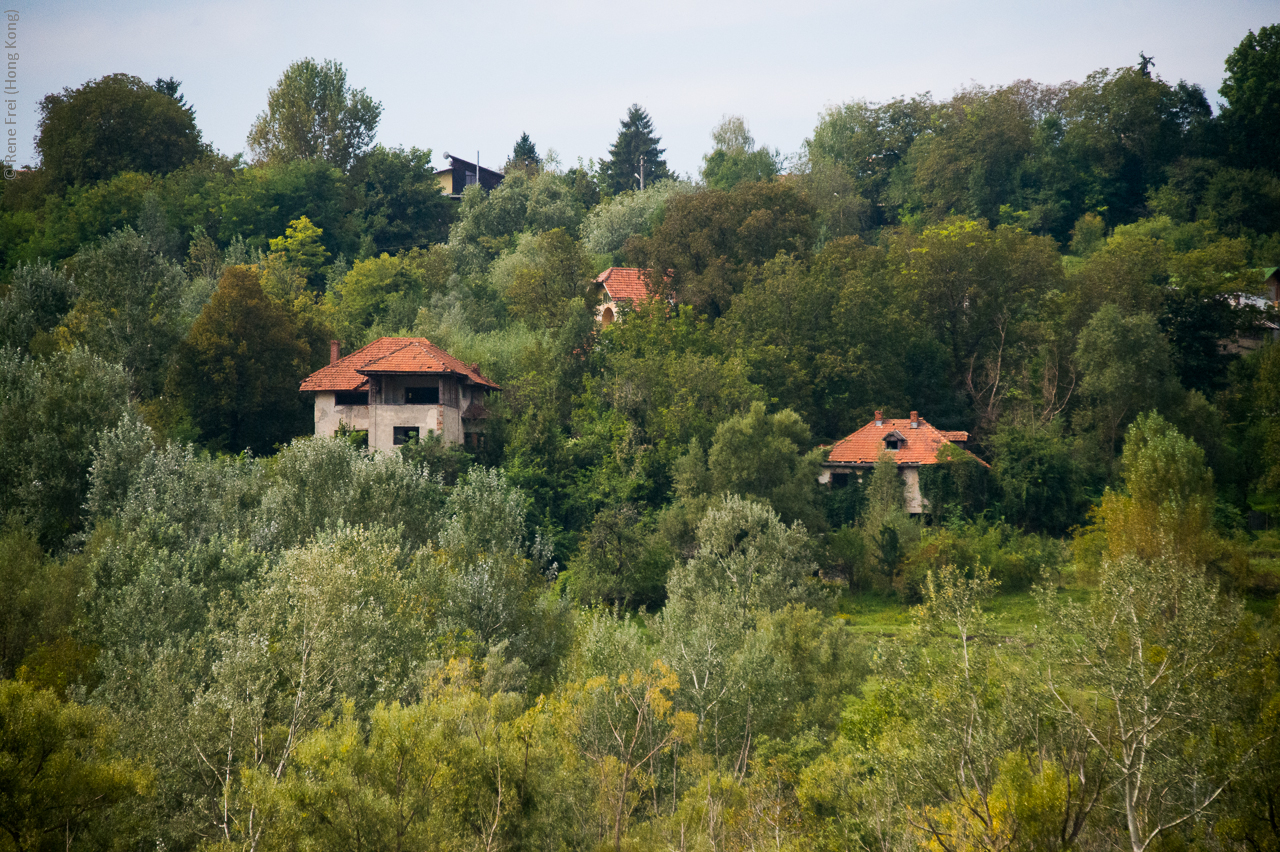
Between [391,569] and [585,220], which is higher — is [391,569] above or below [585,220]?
below

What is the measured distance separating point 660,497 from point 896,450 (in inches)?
459

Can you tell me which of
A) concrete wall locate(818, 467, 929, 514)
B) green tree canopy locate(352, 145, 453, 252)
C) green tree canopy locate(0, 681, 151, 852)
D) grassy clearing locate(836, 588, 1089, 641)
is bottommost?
grassy clearing locate(836, 588, 1089, 641)

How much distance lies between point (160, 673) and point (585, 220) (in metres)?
60.6

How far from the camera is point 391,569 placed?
33344 millimetres

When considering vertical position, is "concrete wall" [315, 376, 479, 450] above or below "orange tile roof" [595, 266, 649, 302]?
below

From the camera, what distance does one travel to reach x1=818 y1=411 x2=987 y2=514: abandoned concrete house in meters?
52.6

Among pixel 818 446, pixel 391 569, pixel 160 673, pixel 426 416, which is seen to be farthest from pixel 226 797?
pixel 818 446

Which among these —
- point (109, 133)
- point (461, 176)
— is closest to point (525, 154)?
point (461, 176)

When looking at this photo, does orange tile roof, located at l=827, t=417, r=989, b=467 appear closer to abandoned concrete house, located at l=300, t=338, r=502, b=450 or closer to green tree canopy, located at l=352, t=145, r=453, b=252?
abandoned concrete house, located at l=300, t=338, r=502, b=450

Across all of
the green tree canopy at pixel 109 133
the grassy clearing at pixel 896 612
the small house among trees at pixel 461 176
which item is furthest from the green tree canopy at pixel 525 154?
the grassy clearing at pixel 896 612

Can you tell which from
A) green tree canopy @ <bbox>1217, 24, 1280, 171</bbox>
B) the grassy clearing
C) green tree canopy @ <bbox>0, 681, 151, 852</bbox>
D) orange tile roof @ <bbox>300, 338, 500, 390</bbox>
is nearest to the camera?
green tree canopy @ <bbox>0, 681, 151, 852</bbox>

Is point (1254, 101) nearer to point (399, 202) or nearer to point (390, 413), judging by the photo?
point (399, 202)

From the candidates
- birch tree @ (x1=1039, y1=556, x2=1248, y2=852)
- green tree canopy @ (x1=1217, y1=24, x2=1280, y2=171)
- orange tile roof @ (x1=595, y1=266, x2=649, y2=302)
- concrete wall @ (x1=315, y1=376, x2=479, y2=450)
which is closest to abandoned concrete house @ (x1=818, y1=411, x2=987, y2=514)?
orange tile roof @ (x1=595, y1=266, x2=649, y2=302)

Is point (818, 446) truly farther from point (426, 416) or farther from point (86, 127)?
point (86, 127)
